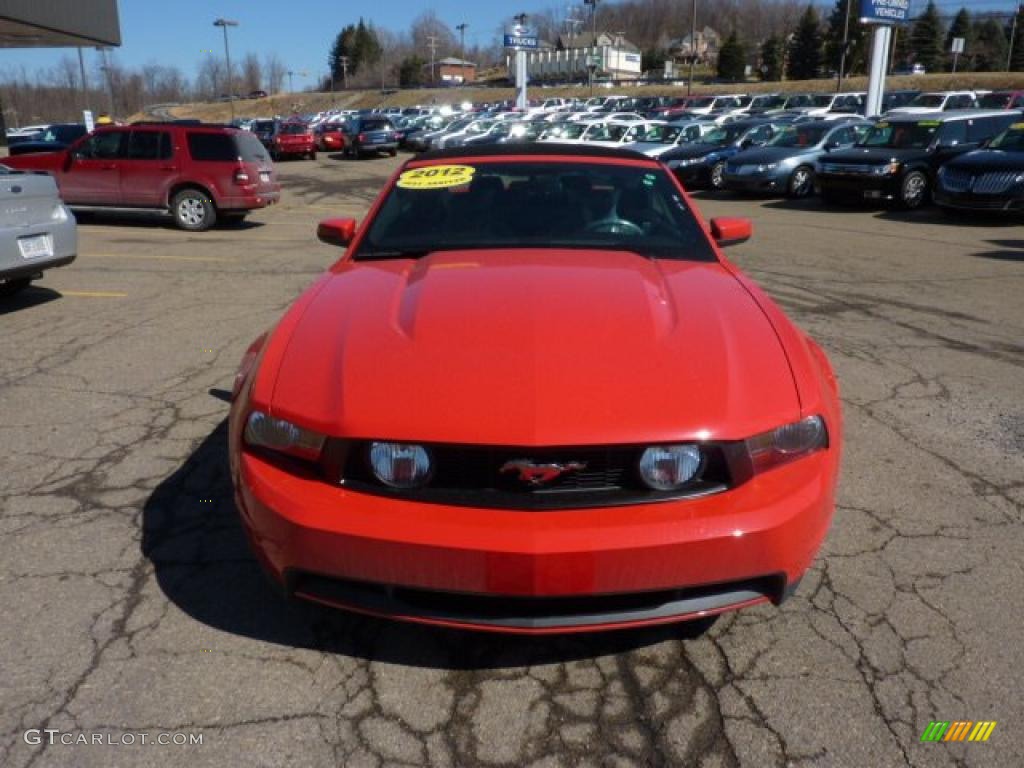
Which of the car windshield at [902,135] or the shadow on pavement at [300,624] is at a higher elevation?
the car windshield at [902,135]

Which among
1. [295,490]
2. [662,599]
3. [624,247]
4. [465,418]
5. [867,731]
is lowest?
[867,731]

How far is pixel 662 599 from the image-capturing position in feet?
7.43

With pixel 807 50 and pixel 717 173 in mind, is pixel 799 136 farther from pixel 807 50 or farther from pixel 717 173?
pixel 807 50

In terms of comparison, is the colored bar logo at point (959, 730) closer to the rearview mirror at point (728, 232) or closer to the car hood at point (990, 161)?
the rearview mirror at point (728, 232)

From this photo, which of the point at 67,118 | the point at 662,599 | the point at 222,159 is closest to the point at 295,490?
the point at 662,599

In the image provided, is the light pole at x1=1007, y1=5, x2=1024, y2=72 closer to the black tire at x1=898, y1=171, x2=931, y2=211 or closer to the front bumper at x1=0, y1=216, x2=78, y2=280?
the black tire at x1=898, y1=171, x2=931, y2=211

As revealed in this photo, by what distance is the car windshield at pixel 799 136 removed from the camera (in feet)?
59.2

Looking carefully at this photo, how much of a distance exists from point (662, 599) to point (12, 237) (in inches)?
270

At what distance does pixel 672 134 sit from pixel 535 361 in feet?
67.6

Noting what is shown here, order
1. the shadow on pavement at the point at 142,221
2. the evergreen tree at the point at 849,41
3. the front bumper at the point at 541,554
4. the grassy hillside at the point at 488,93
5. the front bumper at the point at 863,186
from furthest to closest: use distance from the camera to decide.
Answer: the evergreen tree at the point at 849,41 → the grassy hillside at the point at 488,93 → the front bumper at the point at 863,186 → the shadow on pavement at the point at 142,221 → the front bumper at the point at 541,554

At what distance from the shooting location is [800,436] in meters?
2.41

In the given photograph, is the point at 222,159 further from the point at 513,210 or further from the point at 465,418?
the point at 465,418

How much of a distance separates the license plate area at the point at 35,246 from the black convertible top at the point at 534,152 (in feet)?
14.8

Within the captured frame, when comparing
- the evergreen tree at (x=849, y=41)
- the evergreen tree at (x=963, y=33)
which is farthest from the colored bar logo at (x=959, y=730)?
the evergreen tree at (x=963, y=33)
